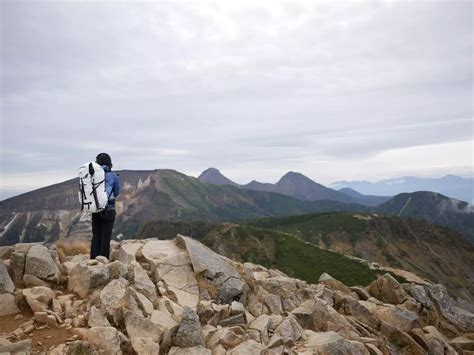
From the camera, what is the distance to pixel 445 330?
24.9 metres

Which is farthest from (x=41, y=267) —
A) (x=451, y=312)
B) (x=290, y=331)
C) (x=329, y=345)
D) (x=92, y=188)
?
(x=451, y=312)

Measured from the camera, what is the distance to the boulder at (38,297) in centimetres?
1313

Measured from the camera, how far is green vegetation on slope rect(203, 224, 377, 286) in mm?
129750

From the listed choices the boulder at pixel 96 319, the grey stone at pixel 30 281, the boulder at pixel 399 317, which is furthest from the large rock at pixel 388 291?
the grey stone at pixel 30 281

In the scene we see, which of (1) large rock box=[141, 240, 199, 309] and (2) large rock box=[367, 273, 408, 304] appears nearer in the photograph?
(1) large rock box=[141, 240, 199, 309]

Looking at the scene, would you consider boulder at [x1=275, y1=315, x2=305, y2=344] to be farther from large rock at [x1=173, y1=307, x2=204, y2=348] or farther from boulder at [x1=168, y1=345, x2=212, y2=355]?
large rock at [x1=173, y1=307, x2=204, y2=348]

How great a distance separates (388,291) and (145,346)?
70.2 ft

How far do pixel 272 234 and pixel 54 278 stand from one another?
172m

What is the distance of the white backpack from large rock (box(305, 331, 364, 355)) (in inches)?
447

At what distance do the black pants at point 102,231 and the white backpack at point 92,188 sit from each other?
946 mm

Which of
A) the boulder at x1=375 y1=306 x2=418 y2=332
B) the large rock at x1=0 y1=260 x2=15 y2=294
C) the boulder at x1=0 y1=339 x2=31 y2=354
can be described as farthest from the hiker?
the boulder at x1=375 y1=306 x2=418 y2=332

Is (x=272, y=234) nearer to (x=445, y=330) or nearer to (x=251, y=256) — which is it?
(x=251, y=256)

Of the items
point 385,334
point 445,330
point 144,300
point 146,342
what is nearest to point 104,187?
point 144,300

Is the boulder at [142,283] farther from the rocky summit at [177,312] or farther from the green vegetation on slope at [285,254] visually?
the green vegetation on slope at [285,254]
